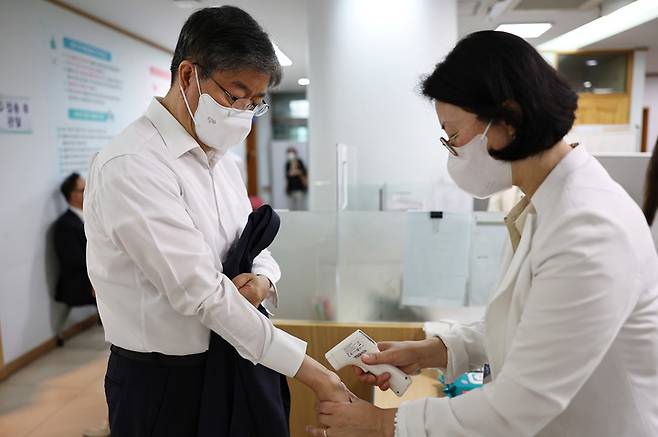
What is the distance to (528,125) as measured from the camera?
0.85 m

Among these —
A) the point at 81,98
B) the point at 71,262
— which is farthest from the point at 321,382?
the point at 81,98

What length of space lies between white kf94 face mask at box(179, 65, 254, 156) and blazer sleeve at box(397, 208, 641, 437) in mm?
726

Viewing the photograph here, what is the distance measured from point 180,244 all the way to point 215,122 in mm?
324

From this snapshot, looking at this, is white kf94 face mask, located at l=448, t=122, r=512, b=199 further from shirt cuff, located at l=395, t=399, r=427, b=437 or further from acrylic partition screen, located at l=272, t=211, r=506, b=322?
acrylic partition screen, located at l=272, t=211, r=506, b=322

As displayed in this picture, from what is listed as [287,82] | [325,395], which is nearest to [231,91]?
[325,395]

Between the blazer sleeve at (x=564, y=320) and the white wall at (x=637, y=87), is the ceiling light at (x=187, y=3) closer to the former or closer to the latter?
the blazer sleeve at (x=564, y=320)

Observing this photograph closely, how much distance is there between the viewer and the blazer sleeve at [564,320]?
2.44 feet

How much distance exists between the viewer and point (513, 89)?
0.84 meters

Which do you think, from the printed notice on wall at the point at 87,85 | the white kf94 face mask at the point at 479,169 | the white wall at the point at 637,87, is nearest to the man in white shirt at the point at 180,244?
the white kf94 face mask at the point at 479,169

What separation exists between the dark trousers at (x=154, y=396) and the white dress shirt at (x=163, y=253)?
4cm

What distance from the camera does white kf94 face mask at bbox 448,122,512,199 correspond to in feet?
3.17

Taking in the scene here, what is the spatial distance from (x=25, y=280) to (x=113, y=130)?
1.89m

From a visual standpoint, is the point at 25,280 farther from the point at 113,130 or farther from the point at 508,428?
the point at 508,428

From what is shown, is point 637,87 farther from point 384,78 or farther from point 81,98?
point 81,98
